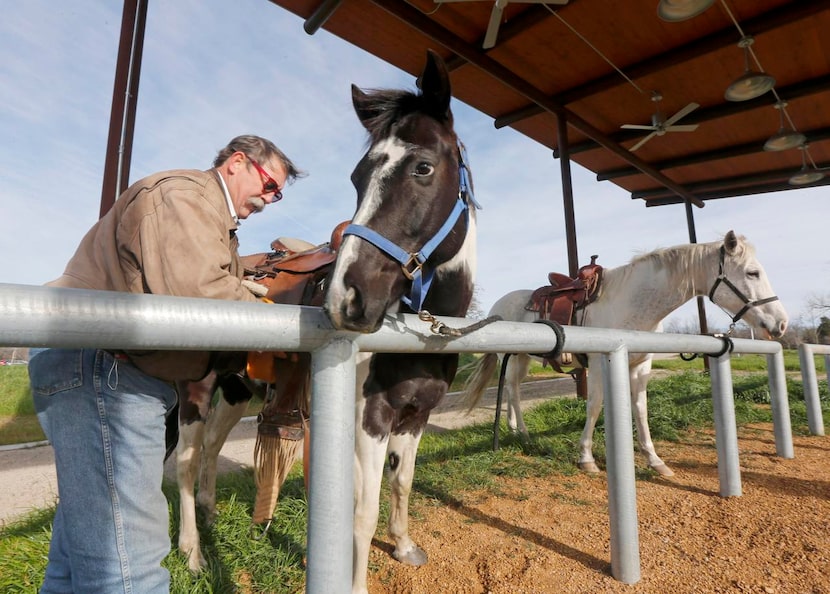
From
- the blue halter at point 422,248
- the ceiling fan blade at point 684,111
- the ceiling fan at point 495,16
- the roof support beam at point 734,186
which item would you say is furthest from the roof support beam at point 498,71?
the blue halter at point 422,248

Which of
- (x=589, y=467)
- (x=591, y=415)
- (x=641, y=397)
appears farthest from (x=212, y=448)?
(x=641, y=397)

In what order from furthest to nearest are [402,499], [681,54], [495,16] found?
[681,54]
[495,16]
[402,499]

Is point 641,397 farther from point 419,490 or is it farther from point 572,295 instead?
point 419,490

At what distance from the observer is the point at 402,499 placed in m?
2.03

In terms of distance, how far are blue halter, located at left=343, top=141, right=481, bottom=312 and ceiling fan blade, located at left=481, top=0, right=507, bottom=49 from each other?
3.35m

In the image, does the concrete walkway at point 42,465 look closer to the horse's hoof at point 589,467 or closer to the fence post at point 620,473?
the horse's hoof at point 589,467

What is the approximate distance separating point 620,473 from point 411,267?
1119mm

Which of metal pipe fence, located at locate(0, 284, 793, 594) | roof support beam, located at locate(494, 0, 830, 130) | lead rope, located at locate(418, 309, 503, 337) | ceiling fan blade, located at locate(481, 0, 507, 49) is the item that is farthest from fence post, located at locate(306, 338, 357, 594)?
roof support beam, located at locate(494, 0, 830, 130)

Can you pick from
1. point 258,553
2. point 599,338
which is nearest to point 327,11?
point 599,338

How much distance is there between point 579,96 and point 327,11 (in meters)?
3.95

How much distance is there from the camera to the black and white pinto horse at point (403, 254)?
1.25 m

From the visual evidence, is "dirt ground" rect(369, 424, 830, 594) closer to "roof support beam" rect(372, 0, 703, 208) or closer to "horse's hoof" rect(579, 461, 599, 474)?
"horse's hoof" rect(579, 461, 599, 474)

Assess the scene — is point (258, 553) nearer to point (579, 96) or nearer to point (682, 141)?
point (579, 96)

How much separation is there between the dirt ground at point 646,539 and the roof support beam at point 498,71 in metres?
4.95
